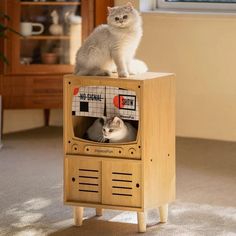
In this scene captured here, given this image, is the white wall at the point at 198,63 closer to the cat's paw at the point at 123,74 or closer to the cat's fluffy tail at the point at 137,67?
the cat's fluffy tail at the point at 137,67

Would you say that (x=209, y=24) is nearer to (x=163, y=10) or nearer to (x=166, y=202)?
(x=163, y=10)

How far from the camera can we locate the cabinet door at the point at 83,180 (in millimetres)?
3299

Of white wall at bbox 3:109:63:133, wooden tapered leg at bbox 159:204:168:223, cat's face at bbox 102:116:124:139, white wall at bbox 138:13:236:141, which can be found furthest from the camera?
white wall at bbox 3:109:63:133

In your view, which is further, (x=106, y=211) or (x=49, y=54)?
(x=49, y=54)

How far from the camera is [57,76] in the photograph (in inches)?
203

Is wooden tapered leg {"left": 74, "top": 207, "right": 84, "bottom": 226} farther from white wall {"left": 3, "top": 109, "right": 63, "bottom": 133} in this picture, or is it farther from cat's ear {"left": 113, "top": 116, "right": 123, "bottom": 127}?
white wall {"left": 3, "top": 109, "right": 63, "bottom": 133}

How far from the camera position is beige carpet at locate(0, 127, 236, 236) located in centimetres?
337

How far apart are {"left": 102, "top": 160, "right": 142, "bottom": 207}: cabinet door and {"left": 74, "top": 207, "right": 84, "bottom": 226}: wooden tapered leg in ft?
0.48

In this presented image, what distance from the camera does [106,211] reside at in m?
3.60

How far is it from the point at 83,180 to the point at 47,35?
2.10 m

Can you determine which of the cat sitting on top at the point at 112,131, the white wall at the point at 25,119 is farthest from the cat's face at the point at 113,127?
the white wall at the point at 25,119

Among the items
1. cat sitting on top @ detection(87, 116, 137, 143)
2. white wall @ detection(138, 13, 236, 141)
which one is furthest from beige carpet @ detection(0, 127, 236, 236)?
cat sitting on top @ detection(87, 116, 137, 143)

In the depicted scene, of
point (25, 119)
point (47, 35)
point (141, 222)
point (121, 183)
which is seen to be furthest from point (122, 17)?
point (25, 119)

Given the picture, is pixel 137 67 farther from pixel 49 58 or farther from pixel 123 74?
pixel 49 58
